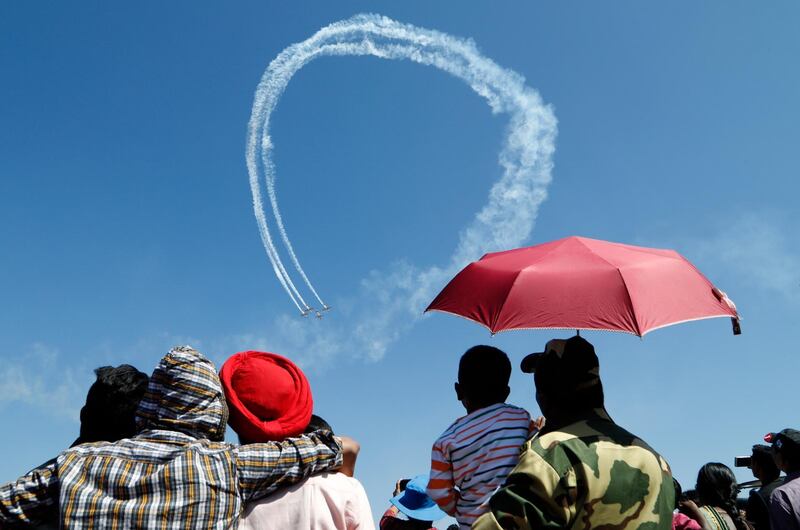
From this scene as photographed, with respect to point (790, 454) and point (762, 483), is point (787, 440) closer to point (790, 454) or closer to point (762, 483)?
point (790, 454)

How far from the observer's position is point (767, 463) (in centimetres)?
719

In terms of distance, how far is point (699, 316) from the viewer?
428 centimetres

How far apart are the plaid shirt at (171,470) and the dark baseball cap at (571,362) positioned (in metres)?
→ 1.21

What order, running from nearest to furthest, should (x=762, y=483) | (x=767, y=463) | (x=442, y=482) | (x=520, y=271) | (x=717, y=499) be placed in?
1. (x=442, y=482)
2. (x=520, y=271)
3. (x=717, y=499)
4. (x=767, y=463)
5. (x=762, y=483)

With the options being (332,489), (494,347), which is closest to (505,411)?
(494,347)

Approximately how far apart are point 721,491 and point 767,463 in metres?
0.86

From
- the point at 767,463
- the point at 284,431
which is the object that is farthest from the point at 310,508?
the point at 767,463

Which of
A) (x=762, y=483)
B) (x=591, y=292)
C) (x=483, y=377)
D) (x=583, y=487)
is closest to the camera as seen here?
(x=583, y=487)

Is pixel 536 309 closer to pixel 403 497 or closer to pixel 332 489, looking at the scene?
pixel 332 489

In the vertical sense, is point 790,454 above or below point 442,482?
above

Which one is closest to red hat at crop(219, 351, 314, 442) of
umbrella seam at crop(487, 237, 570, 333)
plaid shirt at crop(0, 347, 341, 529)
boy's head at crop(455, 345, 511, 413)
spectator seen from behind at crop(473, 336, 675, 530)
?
plaid shirt at crop(0, 347, 341, 529)

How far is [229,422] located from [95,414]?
0.72 meters

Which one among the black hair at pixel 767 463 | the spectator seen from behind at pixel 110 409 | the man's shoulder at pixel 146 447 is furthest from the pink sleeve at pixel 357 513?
the black hair at pixel 767 463

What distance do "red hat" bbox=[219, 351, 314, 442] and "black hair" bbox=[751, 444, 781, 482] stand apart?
5696mm
